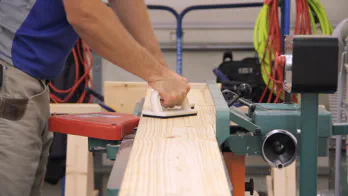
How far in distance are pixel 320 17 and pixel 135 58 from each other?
2.10 m

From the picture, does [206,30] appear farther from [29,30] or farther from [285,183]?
[29,30]

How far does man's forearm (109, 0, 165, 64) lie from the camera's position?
1.61 metres

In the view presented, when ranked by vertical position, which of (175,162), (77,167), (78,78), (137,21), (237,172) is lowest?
(77,167)

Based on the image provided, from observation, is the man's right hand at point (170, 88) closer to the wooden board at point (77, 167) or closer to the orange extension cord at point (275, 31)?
the wooden board at point (77, 167)

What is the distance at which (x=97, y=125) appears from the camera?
117 centimetres

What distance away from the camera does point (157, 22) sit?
12.3ft

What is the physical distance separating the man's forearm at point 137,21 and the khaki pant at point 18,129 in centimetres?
41

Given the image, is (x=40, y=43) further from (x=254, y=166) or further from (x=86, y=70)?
(x=254, y=166)

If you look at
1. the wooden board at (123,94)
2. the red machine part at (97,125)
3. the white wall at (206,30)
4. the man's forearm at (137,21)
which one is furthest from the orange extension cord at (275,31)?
the red machine part at (97,125)

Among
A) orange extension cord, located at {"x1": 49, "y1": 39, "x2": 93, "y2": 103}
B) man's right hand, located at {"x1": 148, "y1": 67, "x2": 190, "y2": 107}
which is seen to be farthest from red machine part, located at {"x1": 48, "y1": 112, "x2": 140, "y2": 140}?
orange extension cord, located at {"x1": 49, "y1": 39, "x2": 93, "y2": 103}

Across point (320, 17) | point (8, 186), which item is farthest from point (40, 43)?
point (320, 17)

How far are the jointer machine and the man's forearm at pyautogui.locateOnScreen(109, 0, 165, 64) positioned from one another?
364 millimetres

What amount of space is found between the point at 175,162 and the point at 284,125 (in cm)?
41

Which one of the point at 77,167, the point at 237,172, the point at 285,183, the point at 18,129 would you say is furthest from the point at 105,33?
the point at 285,183
